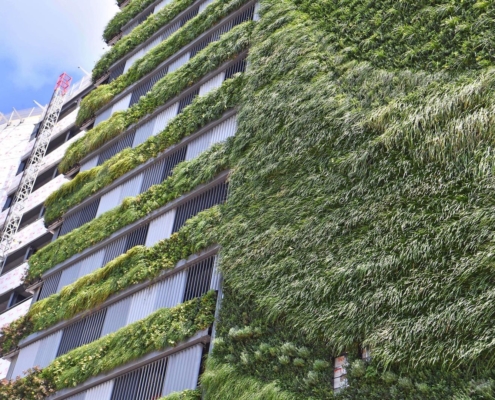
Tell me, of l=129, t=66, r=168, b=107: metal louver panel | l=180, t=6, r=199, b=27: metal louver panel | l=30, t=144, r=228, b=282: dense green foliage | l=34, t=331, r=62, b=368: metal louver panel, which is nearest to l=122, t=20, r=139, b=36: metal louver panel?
l=180, t=6, r=199, b=27: metal louver panel

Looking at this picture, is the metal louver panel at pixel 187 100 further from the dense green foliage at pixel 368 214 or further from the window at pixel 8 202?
the window at pixel 8 202

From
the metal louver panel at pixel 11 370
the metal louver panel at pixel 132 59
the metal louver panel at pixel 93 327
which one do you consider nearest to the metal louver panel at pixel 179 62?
the metal louver panel at pixel 132 59

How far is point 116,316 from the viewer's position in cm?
1900

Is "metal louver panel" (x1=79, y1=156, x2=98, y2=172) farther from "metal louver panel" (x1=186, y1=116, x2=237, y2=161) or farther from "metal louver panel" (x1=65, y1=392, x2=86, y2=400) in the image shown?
"metal louver panel" (x1=65, y1=392, x2=86, y2=400)

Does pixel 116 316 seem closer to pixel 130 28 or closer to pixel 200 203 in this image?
pixel 200 203

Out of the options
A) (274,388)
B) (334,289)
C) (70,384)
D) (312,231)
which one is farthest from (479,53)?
(70,384)

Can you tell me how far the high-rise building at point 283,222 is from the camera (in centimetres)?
1150

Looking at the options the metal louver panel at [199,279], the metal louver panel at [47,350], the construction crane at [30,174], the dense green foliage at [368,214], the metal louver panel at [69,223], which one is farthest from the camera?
the construction crane at [30,174]

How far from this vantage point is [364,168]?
14180 mm

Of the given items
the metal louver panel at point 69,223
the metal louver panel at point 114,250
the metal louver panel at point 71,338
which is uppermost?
the metal louver panel at point 69,223

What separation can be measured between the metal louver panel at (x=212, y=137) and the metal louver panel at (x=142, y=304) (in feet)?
16.1

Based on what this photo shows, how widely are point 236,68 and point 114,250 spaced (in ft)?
25.4

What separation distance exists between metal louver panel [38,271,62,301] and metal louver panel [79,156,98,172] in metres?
5.10

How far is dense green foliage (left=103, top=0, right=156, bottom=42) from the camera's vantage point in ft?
105
